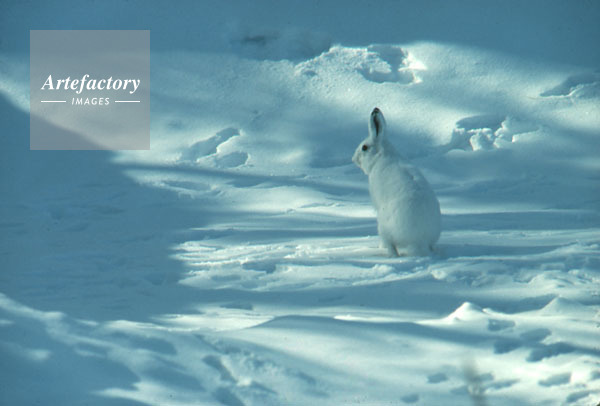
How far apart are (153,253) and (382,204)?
185cm

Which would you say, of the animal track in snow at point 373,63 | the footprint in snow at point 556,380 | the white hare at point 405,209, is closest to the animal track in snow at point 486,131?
the animal track in snow at point 373,63

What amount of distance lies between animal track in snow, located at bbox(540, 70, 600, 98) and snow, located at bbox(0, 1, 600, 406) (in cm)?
3

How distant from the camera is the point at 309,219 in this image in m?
5.74

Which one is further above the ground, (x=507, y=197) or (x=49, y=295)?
(x=507, y=197)

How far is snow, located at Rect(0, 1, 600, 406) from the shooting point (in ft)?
7.92

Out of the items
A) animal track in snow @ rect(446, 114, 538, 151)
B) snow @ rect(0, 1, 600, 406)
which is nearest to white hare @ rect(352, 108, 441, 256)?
snow @ rect(0, 1, 600, 406)

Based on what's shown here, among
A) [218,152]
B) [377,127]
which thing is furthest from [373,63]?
[377,127]

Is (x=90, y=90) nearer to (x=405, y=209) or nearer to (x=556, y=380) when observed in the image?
(x=405, y=209)

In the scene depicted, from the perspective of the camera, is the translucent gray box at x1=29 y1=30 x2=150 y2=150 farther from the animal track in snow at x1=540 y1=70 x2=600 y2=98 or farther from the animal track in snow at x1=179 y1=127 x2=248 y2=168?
the animal track in snow at x1=540 y1=70 x2=600 y2=98

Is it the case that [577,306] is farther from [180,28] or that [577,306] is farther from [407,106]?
[180,28]

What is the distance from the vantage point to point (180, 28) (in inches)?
384

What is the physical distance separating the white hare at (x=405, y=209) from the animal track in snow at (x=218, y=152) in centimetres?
350

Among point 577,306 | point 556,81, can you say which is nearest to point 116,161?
point 556,81

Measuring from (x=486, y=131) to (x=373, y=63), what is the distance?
2.04 metres
